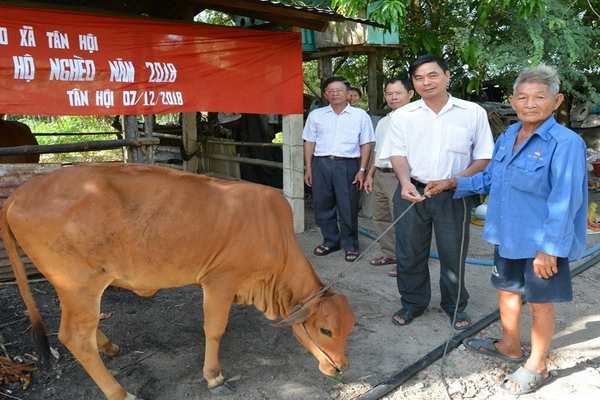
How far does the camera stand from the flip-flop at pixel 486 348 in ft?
11.9

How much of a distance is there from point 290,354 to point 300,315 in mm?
A: 737

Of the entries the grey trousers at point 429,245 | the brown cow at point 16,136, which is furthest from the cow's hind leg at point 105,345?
the brown cow at point 16,136

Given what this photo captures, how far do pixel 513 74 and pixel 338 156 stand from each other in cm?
399

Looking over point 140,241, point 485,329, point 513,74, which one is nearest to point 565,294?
point 485,329

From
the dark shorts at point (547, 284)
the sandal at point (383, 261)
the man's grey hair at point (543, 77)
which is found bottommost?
the sandal at point (383, 261)

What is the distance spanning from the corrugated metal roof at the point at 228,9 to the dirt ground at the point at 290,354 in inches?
115

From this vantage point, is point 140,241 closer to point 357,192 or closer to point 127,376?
point 127,376

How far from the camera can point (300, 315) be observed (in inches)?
123

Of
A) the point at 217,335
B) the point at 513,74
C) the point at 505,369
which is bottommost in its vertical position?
the point at 505,369

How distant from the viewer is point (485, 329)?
4156mm

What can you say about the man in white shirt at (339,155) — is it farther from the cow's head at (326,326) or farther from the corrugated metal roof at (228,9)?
the cow's head at (326,326)

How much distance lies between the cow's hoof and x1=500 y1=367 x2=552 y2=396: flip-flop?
1.74 meters

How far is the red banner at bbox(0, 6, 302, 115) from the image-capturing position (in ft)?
14.8

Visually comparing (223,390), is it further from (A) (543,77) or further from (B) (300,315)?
(A) (543,77)
